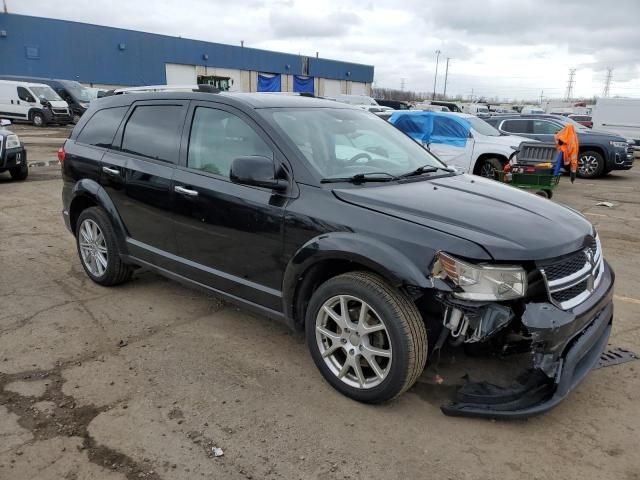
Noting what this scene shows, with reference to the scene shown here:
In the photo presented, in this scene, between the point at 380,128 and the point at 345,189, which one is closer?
the point at 345,189

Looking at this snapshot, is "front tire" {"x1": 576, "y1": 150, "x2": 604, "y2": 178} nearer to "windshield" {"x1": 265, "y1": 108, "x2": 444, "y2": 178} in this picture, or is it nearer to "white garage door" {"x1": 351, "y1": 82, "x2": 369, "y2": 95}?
"windshield" {"x1": 265, "y1": 108, "x2": 444, "y2": 178}

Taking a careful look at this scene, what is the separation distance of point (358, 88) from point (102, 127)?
5690cm

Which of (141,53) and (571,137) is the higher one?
(141,53)

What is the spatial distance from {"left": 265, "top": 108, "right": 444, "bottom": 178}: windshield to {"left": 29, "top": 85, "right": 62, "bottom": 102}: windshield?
Answer: 24.2m

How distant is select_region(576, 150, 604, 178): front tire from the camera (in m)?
14.4

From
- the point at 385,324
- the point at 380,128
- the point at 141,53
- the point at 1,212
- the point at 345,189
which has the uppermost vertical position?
the point at 141,53

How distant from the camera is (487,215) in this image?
305 cm

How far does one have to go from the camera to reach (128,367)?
11.7 ft

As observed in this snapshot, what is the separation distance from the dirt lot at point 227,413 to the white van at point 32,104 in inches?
885

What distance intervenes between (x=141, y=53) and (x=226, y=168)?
38.6 m

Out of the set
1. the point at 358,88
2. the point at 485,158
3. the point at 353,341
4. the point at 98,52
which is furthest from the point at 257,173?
the point at 358,88

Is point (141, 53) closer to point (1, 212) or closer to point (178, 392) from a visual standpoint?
point (1, 212)

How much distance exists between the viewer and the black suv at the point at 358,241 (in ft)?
9.10

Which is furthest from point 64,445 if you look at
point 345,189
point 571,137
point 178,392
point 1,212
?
point 571,137
